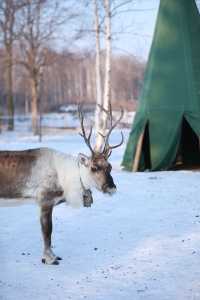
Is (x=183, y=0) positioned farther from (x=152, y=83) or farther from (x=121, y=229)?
(x=121, y=229)

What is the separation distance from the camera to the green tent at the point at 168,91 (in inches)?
485

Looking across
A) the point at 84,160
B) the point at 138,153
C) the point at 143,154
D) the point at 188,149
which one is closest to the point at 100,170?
the point at 84,160

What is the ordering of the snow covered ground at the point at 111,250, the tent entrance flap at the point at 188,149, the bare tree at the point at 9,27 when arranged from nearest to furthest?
the snow covered ground at the point at 111,250, the tent entrance flap at the point at 188,149, the bare tree at the point at 9,27

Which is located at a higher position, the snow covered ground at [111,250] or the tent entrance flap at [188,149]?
the snow covered ground at [111,250]

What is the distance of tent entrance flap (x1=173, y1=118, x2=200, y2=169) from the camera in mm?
14268

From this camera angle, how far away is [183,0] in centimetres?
1295

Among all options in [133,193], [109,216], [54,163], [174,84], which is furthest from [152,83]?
[54,163]

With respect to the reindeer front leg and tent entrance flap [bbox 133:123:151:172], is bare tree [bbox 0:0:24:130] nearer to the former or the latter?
tent entrance flap [bbox 133:123:151:172]

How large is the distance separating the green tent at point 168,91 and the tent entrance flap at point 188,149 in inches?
57.1

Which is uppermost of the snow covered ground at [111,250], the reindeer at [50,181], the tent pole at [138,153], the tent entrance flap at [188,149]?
the reindeer at [50,181]

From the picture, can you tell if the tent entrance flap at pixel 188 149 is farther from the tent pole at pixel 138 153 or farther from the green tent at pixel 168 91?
the tent pole at pixel 138 153

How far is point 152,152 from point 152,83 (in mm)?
1659

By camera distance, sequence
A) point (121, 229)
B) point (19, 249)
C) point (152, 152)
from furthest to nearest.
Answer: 1. point (152, 152)
2. point (121, 229)
3. point (19, 249)

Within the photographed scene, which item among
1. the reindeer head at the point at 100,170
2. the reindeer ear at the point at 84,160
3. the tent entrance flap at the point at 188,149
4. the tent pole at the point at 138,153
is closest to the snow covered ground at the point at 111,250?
the reindeer head at the point at 100,170
